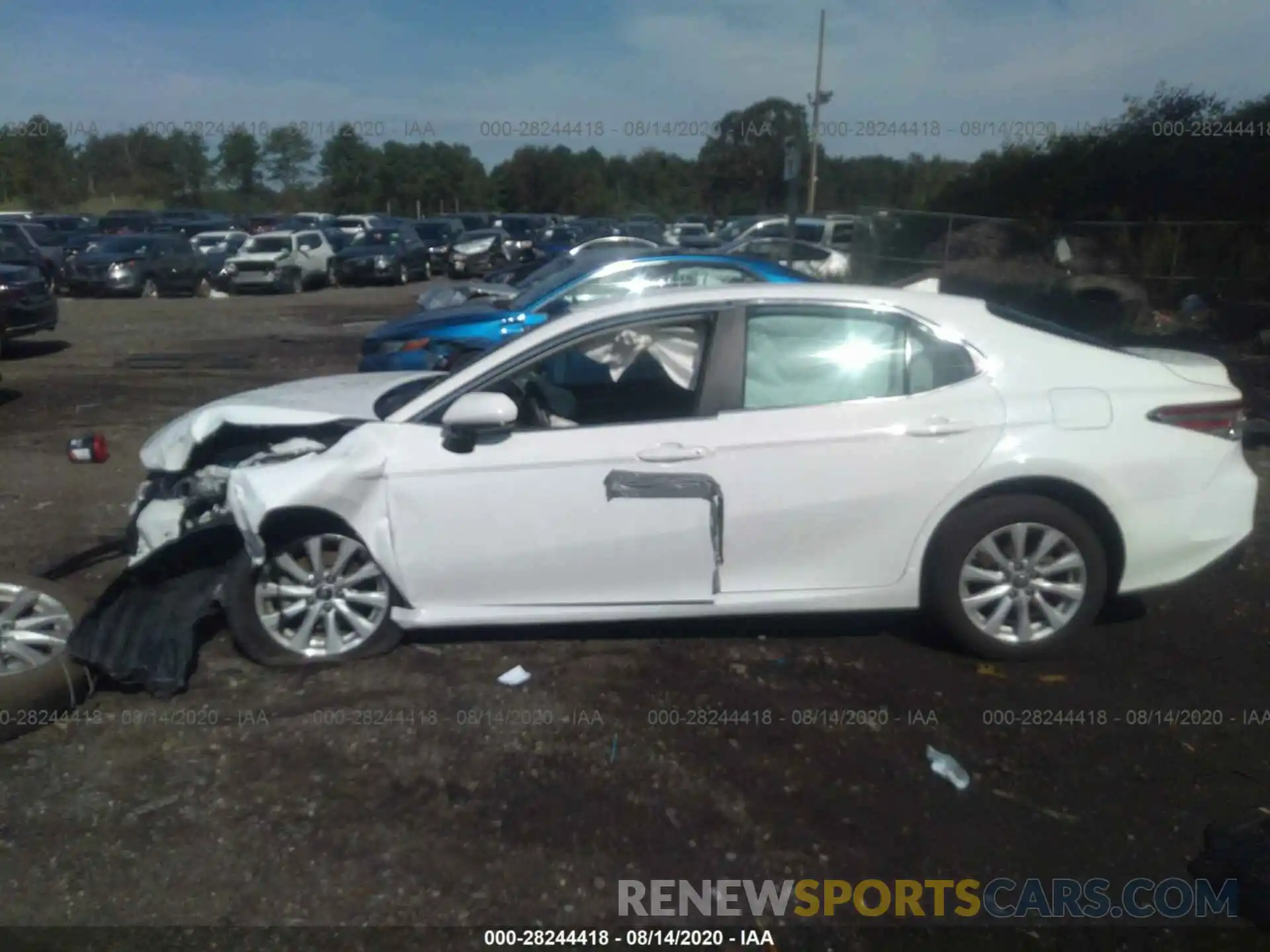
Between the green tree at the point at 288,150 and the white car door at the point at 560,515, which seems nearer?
the white car door at the point at 560,515

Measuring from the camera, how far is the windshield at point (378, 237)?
32.7m

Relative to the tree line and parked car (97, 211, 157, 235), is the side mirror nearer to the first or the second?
the tree line

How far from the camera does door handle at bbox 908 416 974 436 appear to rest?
493cm

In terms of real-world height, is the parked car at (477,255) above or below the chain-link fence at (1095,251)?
below

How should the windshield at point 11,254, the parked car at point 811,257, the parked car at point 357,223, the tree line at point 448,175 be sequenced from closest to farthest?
the windshield at point 11,254 → the parked car at point 811,257 → the parked car at point 357,223 → the tree line at point 448,175

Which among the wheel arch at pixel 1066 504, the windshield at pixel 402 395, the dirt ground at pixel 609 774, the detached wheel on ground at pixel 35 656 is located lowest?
the dirt ground at pixel 609 774

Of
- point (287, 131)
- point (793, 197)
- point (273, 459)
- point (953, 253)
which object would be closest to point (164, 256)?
point (793, 197)

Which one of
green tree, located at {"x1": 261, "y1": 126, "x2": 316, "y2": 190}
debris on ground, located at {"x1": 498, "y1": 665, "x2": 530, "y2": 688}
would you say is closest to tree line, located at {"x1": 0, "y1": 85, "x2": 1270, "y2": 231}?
green tree, located at {"x1": 261, "y1": 126, "x2": 316, "y2": 190}

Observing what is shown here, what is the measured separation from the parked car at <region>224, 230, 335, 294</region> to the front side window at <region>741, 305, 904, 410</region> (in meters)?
25.5

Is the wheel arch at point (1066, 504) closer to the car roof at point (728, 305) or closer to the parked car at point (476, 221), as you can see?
the car roof at point (728, 305)

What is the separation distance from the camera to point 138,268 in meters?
26.5

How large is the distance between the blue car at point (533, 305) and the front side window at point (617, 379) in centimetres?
421

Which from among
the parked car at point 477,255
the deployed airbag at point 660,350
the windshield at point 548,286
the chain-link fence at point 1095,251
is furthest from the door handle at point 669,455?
the parked car at point 477,255

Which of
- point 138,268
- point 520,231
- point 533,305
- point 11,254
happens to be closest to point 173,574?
point 533,305
